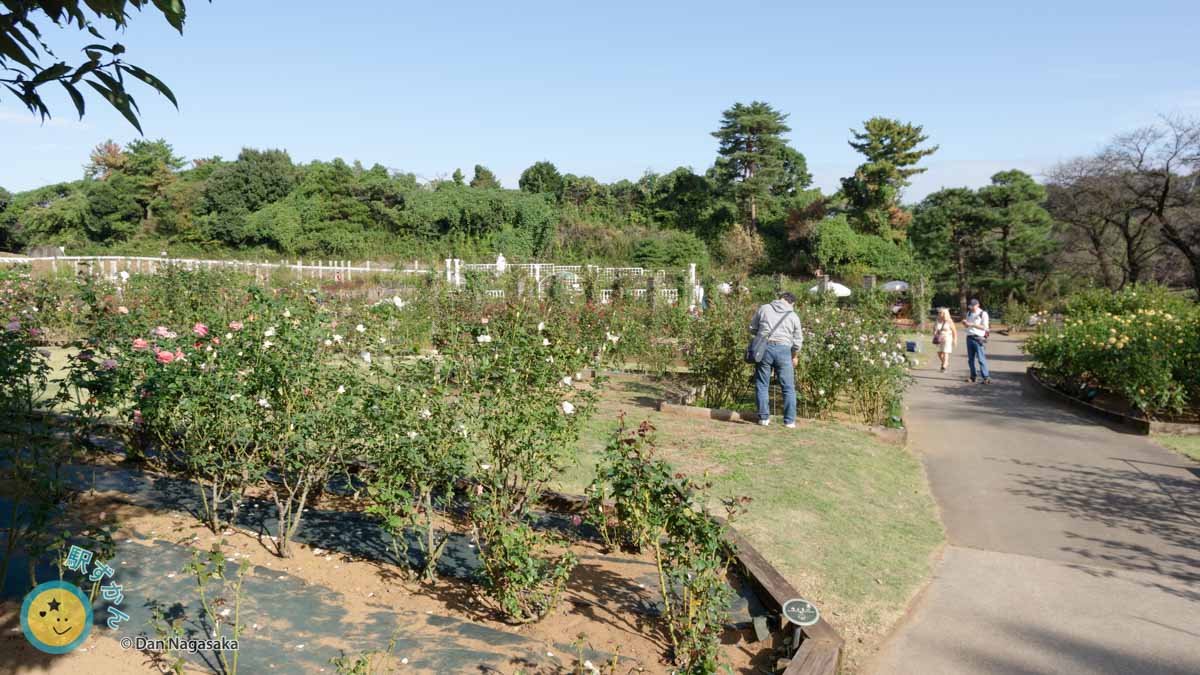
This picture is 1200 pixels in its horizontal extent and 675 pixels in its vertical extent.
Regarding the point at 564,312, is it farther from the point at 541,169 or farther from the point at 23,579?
the point at 541,169

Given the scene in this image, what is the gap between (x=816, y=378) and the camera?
8.73 metres

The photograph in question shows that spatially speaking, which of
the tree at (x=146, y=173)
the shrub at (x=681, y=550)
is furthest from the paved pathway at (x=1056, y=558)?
the tree at (x=146, y=173)

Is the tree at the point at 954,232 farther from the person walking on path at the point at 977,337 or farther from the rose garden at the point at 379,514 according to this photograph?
the rose garden at the point at 379,514

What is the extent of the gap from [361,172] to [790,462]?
3494cm

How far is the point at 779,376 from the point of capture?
8.14 m

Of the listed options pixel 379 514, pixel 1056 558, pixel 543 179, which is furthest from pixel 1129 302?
pixel 543 179

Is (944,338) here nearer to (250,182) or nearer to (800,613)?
(800,613)

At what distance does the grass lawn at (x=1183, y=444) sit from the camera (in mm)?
7613

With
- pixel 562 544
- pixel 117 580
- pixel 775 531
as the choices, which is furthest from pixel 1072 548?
pixel 117 580

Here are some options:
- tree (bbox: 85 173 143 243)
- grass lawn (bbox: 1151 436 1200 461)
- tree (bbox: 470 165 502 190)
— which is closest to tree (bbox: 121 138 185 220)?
tree (bbox: 85 173 143 243)

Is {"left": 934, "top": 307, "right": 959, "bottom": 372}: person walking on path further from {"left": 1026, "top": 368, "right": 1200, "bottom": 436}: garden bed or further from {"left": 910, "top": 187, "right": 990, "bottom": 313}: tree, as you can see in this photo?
{"left": 910, "top": 187, "right": 990, "bottom": 313}: tree

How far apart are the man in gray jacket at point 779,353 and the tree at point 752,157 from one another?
32.6 m

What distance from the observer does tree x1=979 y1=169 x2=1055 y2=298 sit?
35.1 meters

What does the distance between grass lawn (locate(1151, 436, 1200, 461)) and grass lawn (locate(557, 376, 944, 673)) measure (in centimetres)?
271
